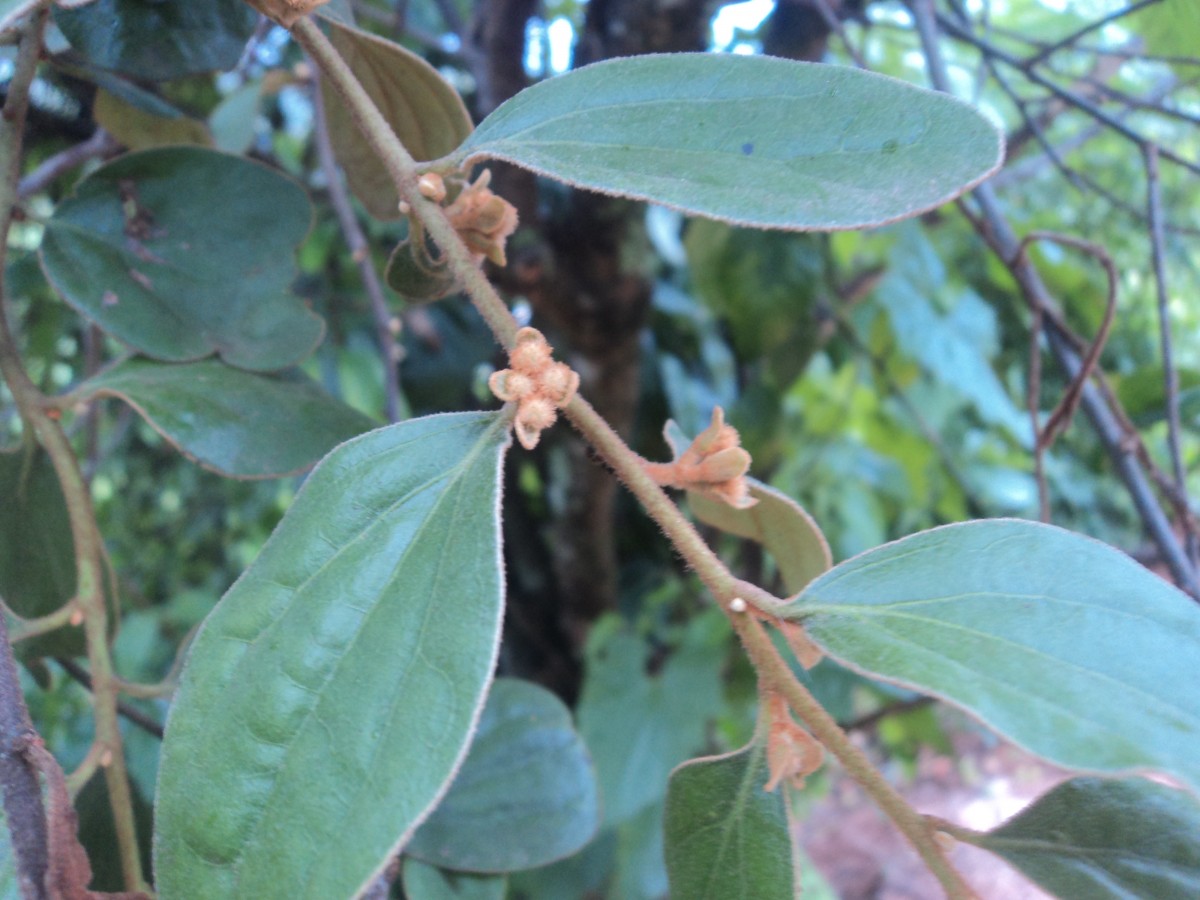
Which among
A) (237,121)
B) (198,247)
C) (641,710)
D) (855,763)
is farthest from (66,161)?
(641,710)

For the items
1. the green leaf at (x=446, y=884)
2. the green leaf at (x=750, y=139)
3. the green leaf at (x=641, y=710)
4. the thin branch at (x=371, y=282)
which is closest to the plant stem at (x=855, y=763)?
the green leaf at (x=750, y=139)

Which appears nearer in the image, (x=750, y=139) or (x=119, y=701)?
(x=750, y=139)

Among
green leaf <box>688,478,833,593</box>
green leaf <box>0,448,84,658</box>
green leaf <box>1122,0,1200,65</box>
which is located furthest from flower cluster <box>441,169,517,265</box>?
green leaf <box>1122,0,1200,65</box>

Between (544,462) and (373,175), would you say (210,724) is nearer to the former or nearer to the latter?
(373,175)

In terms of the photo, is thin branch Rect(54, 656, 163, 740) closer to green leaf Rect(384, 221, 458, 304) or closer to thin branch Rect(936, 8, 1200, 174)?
green leaf Rect(384, 221, 458, 304)

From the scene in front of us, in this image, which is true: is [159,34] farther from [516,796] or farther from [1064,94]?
[1064,94]

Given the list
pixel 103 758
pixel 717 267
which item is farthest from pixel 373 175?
pixel 717 267

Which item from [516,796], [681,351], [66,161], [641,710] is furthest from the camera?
[681,351]
